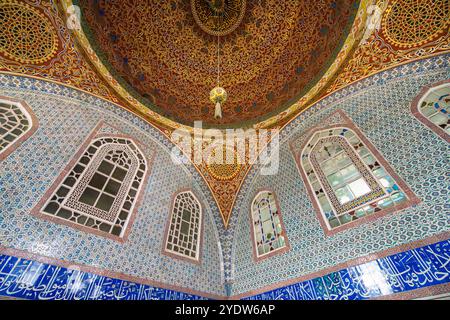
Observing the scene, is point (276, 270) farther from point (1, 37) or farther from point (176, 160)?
point (1, 37)

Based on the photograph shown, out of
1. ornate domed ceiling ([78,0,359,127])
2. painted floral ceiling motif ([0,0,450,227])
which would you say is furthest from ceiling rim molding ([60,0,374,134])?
ornate domed ceiling ([78,0,359,127])

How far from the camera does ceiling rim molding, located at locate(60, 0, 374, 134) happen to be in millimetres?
4331

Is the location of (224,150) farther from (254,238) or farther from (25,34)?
(25,34)

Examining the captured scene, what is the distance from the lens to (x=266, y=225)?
16.3ft

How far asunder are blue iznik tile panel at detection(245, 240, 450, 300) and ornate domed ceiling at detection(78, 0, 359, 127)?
12.4 ft

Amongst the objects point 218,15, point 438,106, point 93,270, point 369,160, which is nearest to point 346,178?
point 369,160

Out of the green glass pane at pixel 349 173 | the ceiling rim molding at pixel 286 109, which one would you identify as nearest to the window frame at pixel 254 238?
the green glass pane at pixel 349 173

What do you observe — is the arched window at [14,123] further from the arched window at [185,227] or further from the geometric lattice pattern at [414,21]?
the geometric lattice pattern at [414,21]

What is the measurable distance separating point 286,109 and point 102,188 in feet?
14.4

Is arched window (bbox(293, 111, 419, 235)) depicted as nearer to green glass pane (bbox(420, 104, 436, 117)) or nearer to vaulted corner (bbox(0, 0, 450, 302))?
vaulted corner (bbox(0, 0, 450, 302))

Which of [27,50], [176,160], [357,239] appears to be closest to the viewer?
[357,239]
